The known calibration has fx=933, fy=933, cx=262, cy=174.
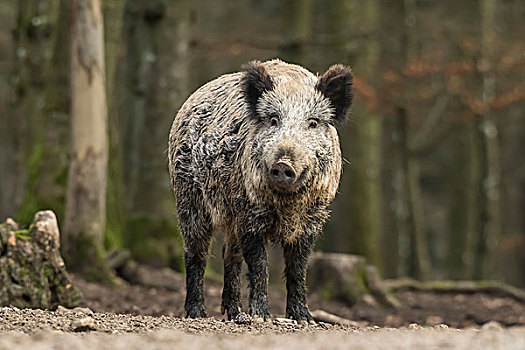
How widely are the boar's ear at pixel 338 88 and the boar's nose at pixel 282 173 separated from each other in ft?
3.59

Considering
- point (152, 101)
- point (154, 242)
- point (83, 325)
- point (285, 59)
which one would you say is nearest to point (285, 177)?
point (83, 325)

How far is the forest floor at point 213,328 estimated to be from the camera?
500 cm

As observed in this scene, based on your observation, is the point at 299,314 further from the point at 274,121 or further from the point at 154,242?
the point at 154,242

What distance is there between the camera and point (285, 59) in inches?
630

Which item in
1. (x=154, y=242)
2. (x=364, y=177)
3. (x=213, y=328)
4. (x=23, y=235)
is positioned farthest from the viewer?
(x=364, y=177)

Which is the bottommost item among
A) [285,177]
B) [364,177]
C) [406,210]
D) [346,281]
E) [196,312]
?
[346,281]

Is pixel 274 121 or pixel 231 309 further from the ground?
pixel 274 121

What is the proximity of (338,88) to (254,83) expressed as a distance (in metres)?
0.72

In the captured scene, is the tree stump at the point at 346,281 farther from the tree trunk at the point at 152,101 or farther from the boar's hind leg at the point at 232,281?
the boar's hind leg at the point at 232,281

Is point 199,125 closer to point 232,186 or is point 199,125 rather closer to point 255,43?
point 232,186

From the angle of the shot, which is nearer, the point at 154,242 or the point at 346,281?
the point at 346,281

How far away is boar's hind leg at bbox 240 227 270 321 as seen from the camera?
7496 mm

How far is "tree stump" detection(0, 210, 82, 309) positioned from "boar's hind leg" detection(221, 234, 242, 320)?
4.75ft

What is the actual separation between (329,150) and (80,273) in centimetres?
457
